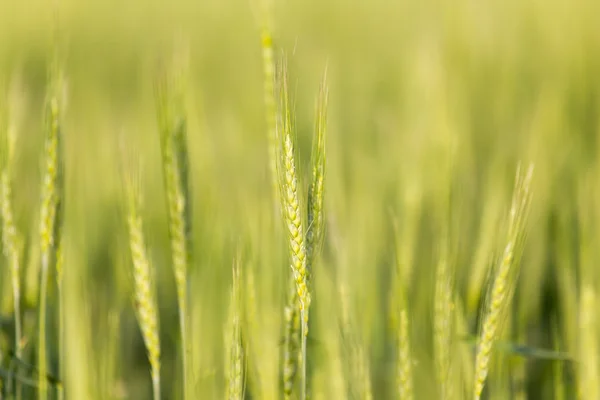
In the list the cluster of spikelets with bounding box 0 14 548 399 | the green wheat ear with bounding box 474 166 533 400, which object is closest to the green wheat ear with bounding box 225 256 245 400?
the cluster of spikelets with bounding box 0 14 548 399

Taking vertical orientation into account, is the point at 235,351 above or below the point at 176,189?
below

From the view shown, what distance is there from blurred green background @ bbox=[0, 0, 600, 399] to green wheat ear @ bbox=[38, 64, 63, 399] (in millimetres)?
53

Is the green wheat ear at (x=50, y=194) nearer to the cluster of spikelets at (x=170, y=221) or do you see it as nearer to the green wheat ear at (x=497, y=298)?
the cluster of spikelets at (x=170, y=221)

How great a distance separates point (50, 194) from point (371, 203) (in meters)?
0.73

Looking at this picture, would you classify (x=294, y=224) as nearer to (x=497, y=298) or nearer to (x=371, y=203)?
(x=497, y=298)

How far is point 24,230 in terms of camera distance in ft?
3.67

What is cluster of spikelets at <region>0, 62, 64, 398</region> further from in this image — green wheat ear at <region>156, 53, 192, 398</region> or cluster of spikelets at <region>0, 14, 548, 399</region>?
green wheat ear at <region>156, 53, 192, 398</region>

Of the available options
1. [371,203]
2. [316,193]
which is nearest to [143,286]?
[316,193]

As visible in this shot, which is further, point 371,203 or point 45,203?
point 371,203

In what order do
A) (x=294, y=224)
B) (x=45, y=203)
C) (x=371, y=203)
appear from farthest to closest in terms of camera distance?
1. (x=371, y=203)
2. (x=45, y=203)
3. (x=294, y=224)

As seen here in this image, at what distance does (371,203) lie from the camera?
130cm

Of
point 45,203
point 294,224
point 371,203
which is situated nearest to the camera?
point 294,224

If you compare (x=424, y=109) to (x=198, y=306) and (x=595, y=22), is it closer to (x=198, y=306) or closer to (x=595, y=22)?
(x=198, y=306)

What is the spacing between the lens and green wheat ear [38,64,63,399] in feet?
2.18
